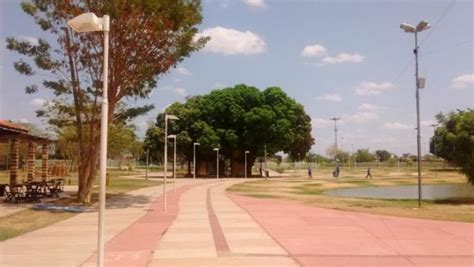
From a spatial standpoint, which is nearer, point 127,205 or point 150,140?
point 127,205

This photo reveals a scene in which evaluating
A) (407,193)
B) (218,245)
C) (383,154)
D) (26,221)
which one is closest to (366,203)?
→ (407,193)

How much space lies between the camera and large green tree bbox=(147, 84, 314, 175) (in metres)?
71.0

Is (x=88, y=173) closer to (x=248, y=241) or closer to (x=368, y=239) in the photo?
(x=248, y=241)

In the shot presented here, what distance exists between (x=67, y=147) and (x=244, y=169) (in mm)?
24134

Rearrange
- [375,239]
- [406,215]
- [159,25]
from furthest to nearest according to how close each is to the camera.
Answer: [159,25]
[406,215]
[375,239]

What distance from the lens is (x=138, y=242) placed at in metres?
13.2

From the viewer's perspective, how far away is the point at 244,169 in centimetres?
7706

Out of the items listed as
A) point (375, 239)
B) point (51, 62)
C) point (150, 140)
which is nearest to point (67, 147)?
point (150, 140)

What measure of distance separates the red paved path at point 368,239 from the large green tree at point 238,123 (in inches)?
1977

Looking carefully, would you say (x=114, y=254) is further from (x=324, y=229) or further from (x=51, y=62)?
(x=51, y=62)

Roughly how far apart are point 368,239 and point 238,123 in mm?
59991

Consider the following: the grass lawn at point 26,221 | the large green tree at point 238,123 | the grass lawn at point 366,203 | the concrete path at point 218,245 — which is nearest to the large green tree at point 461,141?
the grass lawn at point 366,203

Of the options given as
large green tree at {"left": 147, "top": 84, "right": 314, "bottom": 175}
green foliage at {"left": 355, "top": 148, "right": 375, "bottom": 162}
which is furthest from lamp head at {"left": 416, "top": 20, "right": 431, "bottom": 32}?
green foliage at {"left": 355, "top": 148, "right": 375, "bottom": 162}

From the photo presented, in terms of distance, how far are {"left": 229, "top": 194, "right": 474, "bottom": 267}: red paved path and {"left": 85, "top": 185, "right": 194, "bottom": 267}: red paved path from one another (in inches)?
120
